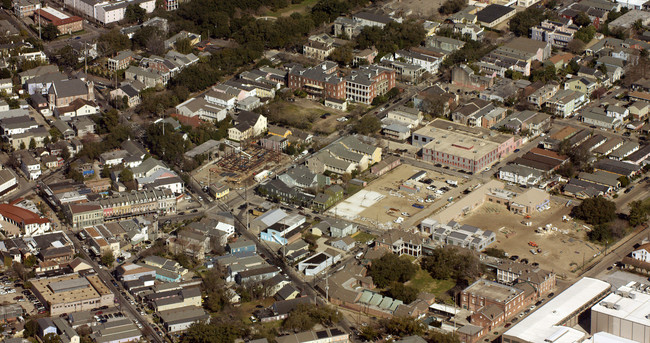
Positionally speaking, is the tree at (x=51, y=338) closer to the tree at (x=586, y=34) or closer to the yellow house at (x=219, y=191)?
the yellow house at (x=219, y=191)

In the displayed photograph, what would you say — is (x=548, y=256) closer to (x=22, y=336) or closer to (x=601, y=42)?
(x=22, y=336)

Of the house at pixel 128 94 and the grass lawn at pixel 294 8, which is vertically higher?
the house at pixel 128 94

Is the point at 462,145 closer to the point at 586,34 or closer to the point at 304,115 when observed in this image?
the point at 304,115

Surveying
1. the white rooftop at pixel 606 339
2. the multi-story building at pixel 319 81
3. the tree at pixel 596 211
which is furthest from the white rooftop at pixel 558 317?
the multi-story building at pixel 319 81

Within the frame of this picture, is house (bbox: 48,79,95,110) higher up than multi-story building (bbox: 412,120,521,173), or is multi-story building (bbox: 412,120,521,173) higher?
house (bbox: 48,79,95,110)

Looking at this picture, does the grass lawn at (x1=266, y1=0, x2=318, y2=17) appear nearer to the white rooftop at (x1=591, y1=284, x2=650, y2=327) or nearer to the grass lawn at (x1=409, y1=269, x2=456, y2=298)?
the grass lawn at (x1=409, y1=269, x2=456, y2=298)

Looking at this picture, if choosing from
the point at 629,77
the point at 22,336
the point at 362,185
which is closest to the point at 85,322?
the point at 22,336

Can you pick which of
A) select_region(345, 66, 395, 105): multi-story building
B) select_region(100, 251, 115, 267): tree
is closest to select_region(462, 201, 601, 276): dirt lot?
select_region(345, 66, 395, 105): multi-story building
